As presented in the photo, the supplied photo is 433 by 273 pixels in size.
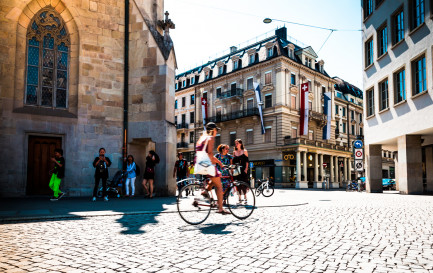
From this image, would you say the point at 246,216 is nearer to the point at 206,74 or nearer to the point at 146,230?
the point at 146,230

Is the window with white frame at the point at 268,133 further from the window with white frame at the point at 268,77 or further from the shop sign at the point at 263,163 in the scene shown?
the window with white frame at the point at 268,77

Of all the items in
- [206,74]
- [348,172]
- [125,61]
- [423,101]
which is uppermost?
[206,74]

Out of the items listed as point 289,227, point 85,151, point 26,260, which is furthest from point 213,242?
point 85,151

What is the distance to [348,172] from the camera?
5206cm

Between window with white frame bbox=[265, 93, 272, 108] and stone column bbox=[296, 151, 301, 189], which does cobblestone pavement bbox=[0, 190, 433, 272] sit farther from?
window with white frame bbox=[265, 93, 272, 108]

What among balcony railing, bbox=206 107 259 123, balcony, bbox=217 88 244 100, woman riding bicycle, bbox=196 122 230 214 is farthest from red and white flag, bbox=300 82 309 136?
woman riding bicycle, bbox=196 122 230 214

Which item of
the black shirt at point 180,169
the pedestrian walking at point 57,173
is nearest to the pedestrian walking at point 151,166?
the black shirt at point 180,169

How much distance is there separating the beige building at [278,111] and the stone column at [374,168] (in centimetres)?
1648

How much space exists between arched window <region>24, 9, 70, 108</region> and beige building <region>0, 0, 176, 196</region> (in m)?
0.04

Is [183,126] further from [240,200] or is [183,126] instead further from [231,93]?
[240,200]

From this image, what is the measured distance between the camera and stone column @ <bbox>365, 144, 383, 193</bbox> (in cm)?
2359

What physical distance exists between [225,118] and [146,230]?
141ft

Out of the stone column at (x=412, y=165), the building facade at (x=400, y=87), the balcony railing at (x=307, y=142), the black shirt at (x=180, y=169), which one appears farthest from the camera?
the balcony railing at (x=307, y=142)

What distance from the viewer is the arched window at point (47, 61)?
47.4 ft
